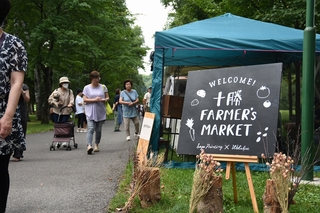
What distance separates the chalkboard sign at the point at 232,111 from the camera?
5.20 meters

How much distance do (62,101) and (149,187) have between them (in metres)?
6.77

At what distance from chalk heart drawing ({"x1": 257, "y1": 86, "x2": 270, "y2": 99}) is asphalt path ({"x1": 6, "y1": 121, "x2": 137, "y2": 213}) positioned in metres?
2.20

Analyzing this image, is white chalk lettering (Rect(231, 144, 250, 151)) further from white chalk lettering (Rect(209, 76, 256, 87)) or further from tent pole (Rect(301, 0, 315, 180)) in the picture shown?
tent pole (Rect(301, 0, 315, 180))

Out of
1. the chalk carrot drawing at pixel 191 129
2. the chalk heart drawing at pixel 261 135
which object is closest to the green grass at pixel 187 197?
the chalk carrot drawing at pixel 191 129

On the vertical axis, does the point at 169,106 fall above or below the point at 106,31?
below

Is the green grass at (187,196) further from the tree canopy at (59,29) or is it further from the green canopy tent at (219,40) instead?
the tree canopy at (59,29)

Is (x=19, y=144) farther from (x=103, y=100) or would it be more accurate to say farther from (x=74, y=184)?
(x=103, y=100)

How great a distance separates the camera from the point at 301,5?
15156mm

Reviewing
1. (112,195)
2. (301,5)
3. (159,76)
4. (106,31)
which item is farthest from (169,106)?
(106,31)

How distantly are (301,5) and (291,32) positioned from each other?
6.60 meters

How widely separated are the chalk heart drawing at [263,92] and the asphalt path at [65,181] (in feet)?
7.22

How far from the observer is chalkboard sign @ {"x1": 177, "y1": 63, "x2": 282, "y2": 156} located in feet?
17.1

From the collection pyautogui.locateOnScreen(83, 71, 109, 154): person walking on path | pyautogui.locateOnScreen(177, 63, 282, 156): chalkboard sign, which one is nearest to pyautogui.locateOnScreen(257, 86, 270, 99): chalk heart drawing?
pyautogui.locateOnScreen(177, 63, 282, 156): chalkboard sign

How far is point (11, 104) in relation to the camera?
12.1ft
